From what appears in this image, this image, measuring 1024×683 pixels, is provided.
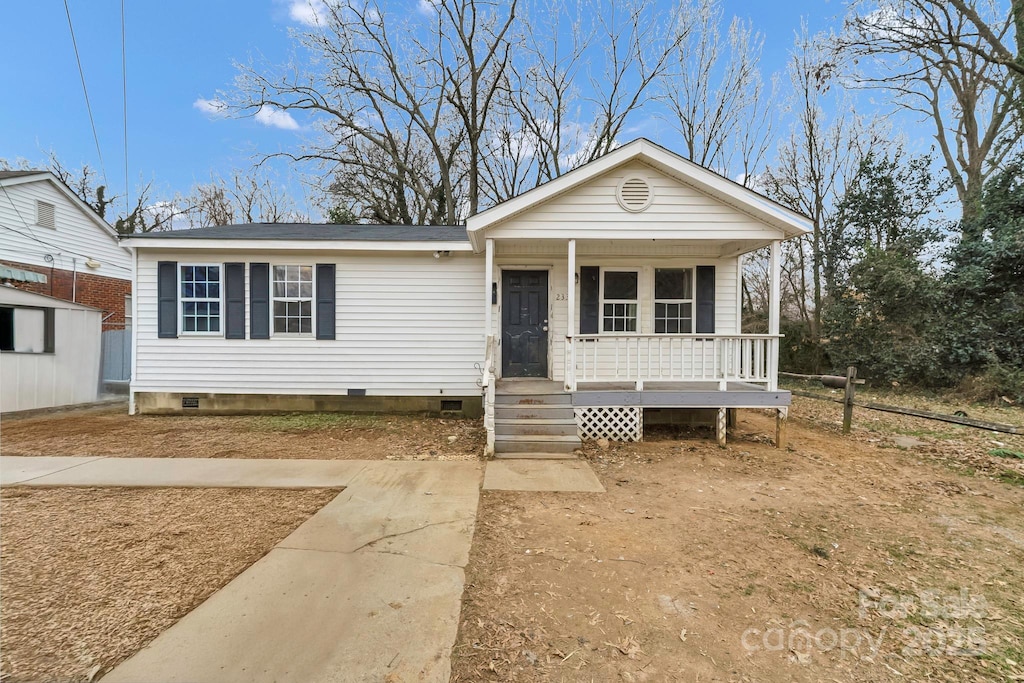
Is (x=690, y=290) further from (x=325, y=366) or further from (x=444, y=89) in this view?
(x=444, y=89)

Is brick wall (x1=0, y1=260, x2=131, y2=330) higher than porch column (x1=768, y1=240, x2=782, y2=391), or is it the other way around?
brick wall (x1=0, y1=260, x2=131, y2=330)

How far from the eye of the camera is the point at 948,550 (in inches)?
132

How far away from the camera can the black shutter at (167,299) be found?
803 centimetres

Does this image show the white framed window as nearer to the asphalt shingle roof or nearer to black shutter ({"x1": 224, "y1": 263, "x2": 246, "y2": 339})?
black shutter ({"x1": 224, "y1": 263, "x2": 246, "y2": 339})

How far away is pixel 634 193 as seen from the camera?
666 centimetres

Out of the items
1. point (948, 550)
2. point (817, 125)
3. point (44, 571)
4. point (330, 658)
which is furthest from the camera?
point (817, 125)

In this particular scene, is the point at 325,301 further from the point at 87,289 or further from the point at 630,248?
the point at 87,289

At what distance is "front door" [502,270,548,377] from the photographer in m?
8.12

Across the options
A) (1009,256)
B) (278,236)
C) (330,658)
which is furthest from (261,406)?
(1009,256)

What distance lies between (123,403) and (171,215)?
18.5m

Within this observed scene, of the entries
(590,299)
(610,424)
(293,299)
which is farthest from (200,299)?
(610,424)

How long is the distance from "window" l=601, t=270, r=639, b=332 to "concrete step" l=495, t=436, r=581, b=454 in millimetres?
2922

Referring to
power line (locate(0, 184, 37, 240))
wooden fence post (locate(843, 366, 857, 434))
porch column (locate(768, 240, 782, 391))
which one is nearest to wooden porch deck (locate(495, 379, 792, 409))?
porch column (locate(768, 240, 782, 391))

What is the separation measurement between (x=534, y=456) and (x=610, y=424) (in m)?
1.49
